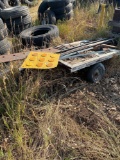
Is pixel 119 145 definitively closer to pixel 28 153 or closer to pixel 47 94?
pixel 28 153

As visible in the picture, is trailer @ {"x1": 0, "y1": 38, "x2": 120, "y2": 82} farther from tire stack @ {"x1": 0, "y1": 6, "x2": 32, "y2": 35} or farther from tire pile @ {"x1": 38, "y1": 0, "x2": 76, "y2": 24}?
tire pile @ {"x1": 38, "y1": 0, "x2": 76, "y2": 24}

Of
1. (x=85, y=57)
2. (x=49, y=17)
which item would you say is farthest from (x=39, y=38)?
(x=49, y=17)

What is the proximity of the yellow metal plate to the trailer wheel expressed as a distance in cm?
58

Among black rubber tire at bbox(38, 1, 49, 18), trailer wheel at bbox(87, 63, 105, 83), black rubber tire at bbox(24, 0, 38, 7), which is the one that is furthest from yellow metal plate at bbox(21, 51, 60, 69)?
black rubber tire at bbox(24, 0, 38, 7)

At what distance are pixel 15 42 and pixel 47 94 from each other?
227 cm

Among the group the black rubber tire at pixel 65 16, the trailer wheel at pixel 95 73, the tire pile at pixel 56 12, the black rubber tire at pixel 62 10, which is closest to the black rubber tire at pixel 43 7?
the tire pile at pixel 56 12

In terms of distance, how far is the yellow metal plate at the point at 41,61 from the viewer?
3223 mm

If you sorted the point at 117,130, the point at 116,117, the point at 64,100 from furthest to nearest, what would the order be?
1. the point at 64,100
2. the point at 116,117
3. the point at 117,130

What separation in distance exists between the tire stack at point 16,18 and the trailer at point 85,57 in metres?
1.99

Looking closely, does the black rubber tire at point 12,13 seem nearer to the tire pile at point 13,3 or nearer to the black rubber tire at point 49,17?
the black rubber tire at point 49,17

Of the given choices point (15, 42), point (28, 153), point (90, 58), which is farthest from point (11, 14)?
point (28, 153)

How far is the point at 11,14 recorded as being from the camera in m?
5.58

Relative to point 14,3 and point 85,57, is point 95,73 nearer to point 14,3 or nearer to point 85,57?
point 85,57

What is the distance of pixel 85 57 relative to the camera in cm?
370
